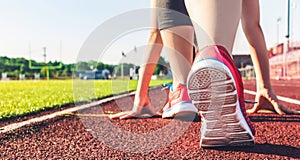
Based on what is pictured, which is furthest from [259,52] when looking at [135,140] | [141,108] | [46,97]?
[46,97]

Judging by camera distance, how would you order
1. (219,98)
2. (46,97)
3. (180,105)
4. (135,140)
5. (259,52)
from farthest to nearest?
1. (46,97)
2. (259,52)
3. (180,105)
4. (135,140)
5. (219,98)

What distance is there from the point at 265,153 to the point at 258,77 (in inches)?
54.2

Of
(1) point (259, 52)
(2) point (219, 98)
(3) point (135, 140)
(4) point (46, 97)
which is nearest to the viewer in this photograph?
(2) point (219, 98)

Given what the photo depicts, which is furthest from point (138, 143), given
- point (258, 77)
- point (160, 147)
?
point (258, 77)

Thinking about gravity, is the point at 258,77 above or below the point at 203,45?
below

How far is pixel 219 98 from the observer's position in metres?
1.39

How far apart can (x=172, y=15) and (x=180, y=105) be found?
0.67 meters

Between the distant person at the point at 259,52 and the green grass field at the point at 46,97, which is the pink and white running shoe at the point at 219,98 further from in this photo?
the green grass field at the point at 46,97

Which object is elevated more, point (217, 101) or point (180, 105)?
point (217, 101)

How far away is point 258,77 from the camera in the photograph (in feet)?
9.02

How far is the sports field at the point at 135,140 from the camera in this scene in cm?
146

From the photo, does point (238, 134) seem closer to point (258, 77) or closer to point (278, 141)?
point (278, 141)

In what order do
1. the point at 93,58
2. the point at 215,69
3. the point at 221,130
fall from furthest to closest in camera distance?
the point at 93,58 < the point at 221,130 < the point at 215,69

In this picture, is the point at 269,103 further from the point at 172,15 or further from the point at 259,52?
the point at 172,15
